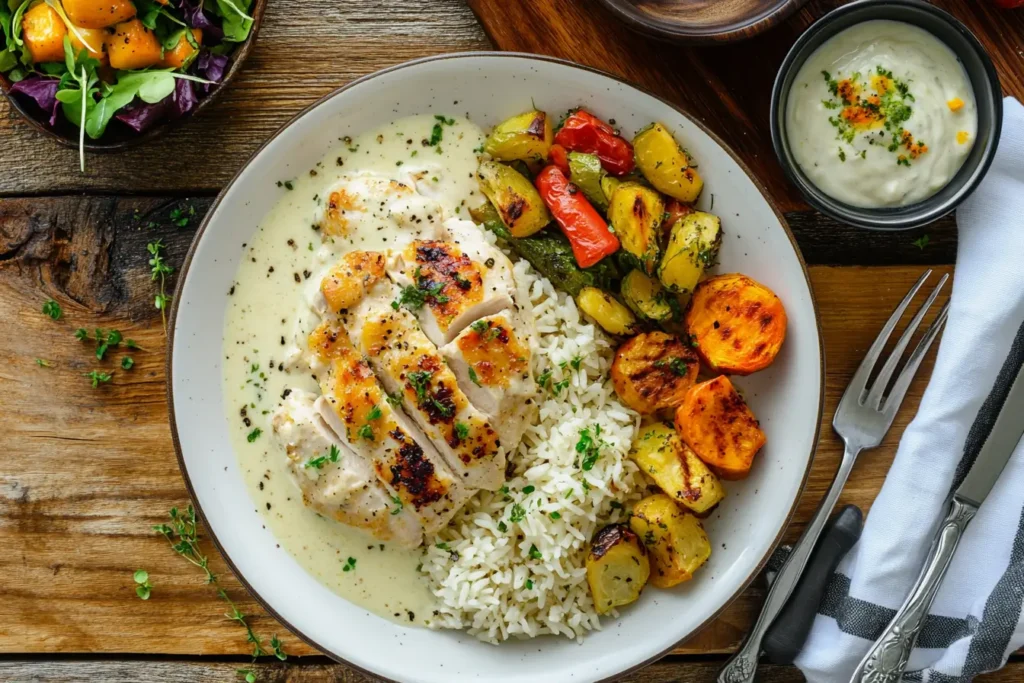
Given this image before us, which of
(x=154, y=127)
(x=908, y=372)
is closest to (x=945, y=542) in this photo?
(x=908, y=372)

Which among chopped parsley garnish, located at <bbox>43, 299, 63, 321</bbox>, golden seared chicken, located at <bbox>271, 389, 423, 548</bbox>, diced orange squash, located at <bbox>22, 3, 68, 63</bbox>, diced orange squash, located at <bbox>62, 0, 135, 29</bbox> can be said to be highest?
diced orange squash, located at <bbox>62, 0, 135, 29</bbox>

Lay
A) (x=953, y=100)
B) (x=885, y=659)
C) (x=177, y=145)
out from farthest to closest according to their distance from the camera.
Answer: (x=177, y=145) < (x=885, y=659) < (x=953, y=100)

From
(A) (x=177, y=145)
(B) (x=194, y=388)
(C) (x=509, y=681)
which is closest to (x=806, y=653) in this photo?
(C) (x=509, y=681)

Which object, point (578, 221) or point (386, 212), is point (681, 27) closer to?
point (578, 221)

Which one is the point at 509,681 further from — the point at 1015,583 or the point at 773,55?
the point at 773,55

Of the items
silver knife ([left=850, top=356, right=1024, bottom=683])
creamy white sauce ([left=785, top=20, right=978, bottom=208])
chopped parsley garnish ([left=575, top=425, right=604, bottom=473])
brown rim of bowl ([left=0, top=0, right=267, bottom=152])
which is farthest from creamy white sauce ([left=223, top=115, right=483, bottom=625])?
silver knife ([left=850, top=356, right=1024, bottom=683])

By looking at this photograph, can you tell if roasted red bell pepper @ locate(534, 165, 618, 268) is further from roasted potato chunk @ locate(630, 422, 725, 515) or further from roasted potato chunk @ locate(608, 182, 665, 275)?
roasted potato chunk @ locate(630, 422, 725, 515)

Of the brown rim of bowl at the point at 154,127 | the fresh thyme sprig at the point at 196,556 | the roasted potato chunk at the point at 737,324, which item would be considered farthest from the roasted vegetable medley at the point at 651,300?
the fresh thyme sprig at the point at 196,556

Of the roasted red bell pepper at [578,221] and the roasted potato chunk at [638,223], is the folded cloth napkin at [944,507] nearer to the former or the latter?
the roasted potato chunk at [638,223]
